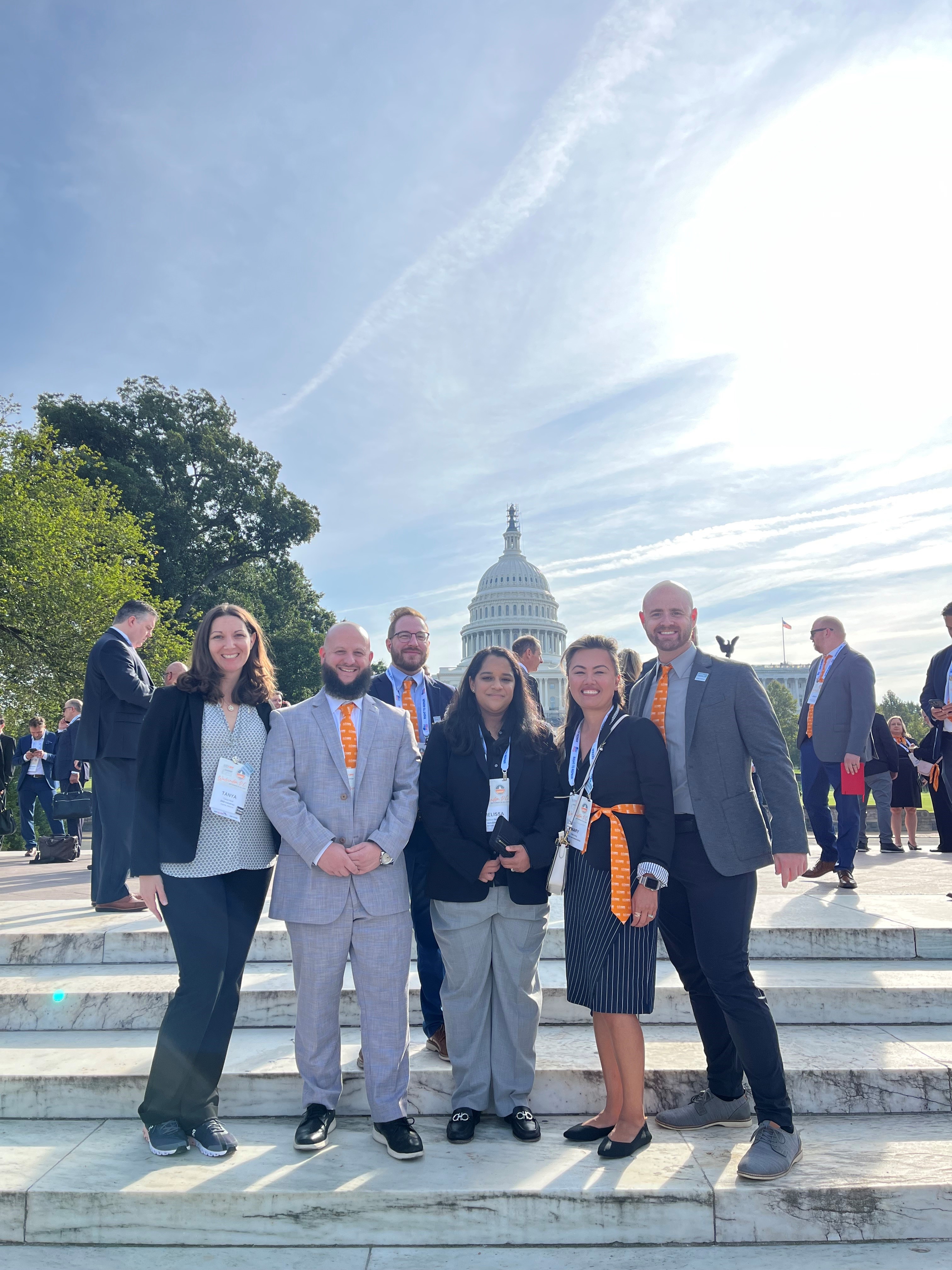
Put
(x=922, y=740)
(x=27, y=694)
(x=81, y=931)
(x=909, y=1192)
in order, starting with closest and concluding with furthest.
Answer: (x=909, y=1192) → (x=81, y=931) → (x=922, y=740) → (x=27, y=694)

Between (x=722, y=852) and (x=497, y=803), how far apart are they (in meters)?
0.99

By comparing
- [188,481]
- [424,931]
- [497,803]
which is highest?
[188,481]

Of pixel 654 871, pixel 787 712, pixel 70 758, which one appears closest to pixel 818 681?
pixel 654 871

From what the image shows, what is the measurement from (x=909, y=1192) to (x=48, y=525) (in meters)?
23.4

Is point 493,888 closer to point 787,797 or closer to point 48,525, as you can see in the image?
point 787,797

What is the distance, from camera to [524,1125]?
3.53m

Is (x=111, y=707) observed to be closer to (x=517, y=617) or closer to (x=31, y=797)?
(x=31, y=797)

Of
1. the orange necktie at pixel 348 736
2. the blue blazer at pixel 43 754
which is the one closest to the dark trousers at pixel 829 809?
the orange necktie at pixel 348 736

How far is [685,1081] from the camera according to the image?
3.82 meters

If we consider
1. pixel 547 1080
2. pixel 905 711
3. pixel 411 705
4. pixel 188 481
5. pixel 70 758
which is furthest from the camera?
pixel 905 711

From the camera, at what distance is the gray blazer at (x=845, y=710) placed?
6.64 m

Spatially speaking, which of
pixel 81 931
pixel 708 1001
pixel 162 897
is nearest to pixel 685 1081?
pixel 708 1001

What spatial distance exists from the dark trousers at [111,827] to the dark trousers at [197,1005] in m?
2.64

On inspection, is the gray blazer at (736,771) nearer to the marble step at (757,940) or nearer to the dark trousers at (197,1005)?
the marble step at (757,940)
